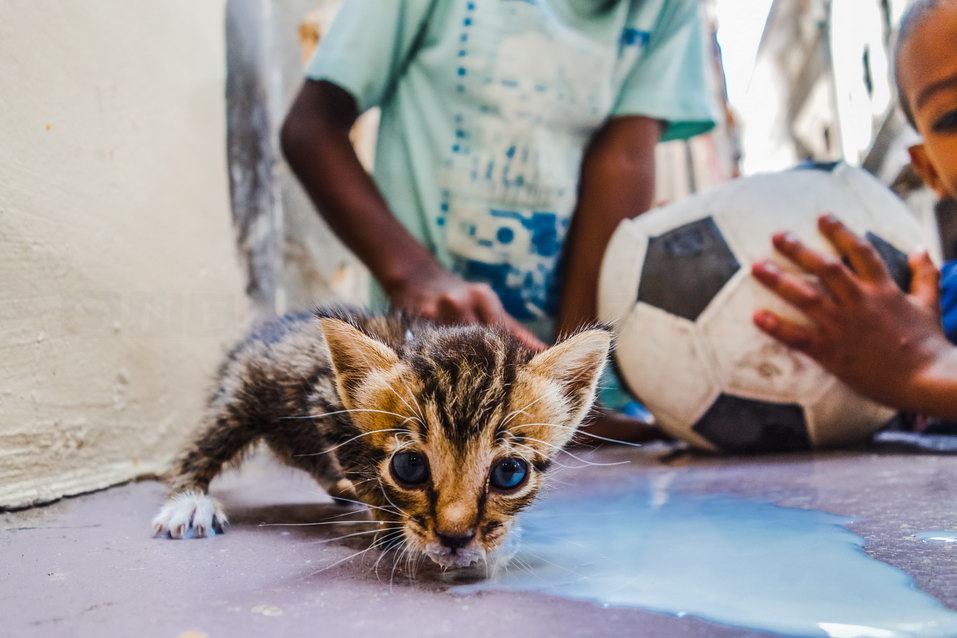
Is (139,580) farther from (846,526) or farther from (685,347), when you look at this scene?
(685,347)

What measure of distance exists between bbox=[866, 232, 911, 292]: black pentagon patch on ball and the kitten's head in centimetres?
122

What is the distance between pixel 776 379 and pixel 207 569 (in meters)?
1.68

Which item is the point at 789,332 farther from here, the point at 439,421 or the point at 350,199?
the point at 350,199

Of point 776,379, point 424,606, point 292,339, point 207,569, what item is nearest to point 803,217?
point 776,379

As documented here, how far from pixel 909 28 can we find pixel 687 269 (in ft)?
3.94

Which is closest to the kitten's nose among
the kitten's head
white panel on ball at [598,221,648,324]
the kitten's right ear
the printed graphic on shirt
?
the kitten's head

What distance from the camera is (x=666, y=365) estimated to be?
2178 millimetres

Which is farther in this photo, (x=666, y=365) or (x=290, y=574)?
(x=666, y=365)

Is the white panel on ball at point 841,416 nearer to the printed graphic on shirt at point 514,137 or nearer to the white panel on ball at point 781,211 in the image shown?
the white panel on ball at point 781,211

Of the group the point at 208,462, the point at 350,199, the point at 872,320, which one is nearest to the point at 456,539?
the point at 208,462

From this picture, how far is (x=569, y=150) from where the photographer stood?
3125 mm

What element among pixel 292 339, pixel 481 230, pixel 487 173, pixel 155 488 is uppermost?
pixel 487 173

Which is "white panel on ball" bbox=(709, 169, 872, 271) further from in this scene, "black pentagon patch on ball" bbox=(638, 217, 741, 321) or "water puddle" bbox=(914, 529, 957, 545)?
"water puddle" bbox=(914, 529, 957, 545)

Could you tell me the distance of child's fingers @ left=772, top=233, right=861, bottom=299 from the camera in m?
1.98
